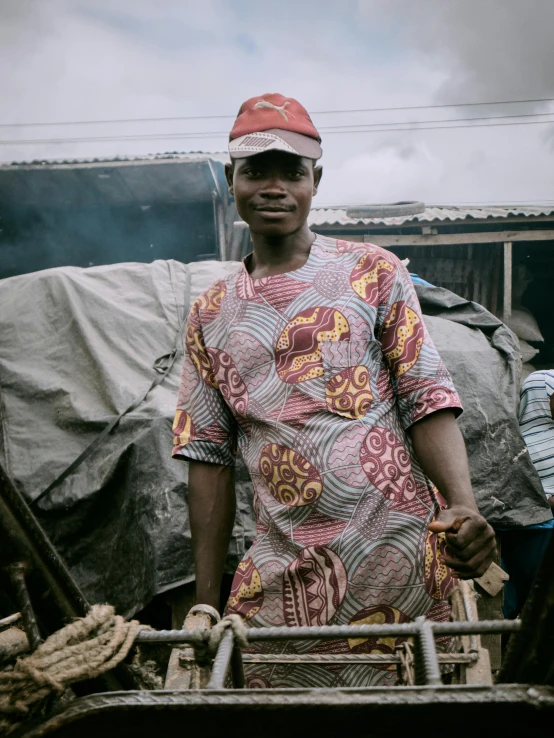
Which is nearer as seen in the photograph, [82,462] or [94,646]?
[94,646]

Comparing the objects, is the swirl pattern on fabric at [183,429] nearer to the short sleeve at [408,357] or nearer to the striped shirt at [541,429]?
the short sleeve at [408,357]

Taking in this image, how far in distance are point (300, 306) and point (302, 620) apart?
771mm

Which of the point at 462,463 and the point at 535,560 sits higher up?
the point at 462,463

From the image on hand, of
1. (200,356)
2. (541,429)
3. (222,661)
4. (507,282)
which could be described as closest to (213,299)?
(200,356)

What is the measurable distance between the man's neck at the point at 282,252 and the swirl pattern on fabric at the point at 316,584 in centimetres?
75

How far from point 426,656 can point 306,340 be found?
920 mm

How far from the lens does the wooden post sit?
823 cm

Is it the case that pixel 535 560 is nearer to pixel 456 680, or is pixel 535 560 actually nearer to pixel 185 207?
pixel 456 680

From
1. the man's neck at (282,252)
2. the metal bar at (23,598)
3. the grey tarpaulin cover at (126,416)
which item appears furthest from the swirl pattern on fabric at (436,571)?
the grey tarpaulin cover at (126,416)

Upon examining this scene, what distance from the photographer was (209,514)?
191 centimetres

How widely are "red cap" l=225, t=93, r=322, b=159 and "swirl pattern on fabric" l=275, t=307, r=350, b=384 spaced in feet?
1.46

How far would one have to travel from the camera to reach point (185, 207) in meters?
8.23

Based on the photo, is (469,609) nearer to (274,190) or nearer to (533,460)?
(274,190)

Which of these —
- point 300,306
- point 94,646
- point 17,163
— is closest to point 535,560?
point 300,306
